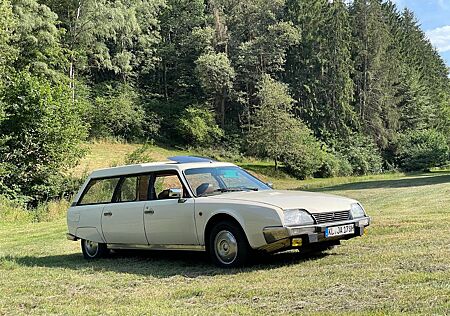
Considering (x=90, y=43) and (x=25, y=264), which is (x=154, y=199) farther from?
(x=90, y=43)

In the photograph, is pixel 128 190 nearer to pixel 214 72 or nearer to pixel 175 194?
pixel 175 194

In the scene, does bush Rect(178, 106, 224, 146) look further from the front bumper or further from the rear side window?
the front bumper

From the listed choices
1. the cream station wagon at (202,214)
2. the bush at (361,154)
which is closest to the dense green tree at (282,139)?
the bush at (361,154)

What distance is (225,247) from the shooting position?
7609 mm

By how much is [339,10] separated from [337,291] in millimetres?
68595

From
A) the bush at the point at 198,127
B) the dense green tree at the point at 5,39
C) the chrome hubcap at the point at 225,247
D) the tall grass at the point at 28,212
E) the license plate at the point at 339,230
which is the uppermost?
the dense green tree at the point at 5,39

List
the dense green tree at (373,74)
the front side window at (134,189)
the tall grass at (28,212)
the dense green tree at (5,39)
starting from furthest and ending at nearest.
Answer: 1. the dense green tree at (373,74)
2. the dense green tree at (5,39)
3. the tall grass at (28,212)
4. the front side window at (134,189)

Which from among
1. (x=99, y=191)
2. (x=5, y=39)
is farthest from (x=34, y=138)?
(x=99, y=191)

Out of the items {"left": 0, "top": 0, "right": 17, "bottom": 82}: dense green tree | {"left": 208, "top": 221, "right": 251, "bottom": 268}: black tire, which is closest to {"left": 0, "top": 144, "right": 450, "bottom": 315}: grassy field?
{"left": 208, "top": 221, "right": 251, "bottom": 268}: black tire

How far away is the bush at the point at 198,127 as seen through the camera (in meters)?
58.4

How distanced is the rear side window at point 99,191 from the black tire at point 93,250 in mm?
765

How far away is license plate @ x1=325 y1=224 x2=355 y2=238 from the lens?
7277 millimetres

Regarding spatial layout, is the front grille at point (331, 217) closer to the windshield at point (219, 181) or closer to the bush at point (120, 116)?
the windshield at point (219, 181)

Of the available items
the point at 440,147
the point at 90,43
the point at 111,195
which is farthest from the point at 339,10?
the point at 111,195
